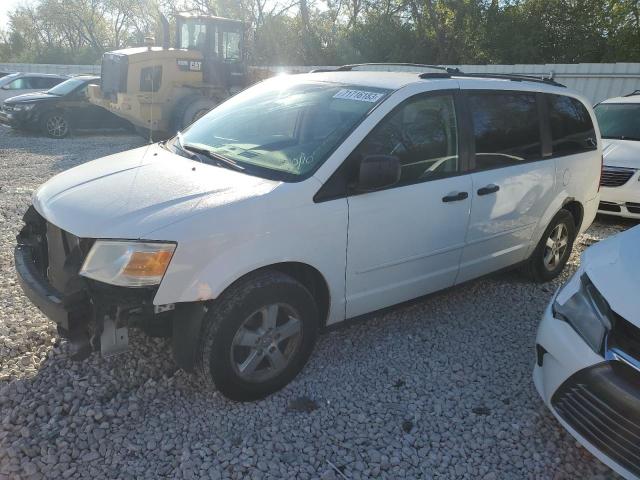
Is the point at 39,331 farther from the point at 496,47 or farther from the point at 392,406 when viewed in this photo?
the point at 496,47

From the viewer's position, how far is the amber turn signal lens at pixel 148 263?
7.66 feet

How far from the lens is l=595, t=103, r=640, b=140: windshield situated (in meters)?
7.22

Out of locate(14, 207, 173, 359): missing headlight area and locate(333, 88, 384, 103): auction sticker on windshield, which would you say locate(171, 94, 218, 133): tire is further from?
locate(14, 207, 173, 359): missing headlight area

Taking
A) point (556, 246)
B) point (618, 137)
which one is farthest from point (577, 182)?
point (618, 137)

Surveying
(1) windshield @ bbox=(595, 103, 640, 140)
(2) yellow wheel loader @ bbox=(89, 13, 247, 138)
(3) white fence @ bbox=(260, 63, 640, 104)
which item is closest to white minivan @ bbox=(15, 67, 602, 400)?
(1) windshield @ bbox=(595, 103, 640, 140)

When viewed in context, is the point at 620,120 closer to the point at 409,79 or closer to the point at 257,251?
the point at 409,79

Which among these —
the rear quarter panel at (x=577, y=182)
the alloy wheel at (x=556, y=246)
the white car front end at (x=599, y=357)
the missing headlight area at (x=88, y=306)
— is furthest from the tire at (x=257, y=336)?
the alloy wheel at (x=556, y=246)

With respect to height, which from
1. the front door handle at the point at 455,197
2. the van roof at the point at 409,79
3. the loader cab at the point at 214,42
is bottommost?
the front door handle at the point at 455,197

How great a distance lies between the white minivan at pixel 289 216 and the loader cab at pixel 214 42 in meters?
8.91

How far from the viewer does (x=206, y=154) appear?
3.22m

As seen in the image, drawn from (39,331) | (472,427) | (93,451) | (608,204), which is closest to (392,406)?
(472,427)

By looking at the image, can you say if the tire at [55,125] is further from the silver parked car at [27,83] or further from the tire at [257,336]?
the tire at [257,336]

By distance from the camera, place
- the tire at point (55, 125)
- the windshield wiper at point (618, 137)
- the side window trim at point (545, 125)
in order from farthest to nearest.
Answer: the tire at point (55, 125) < the windshield wiper at point (618, 137) < the side window trim at point (545, 125)

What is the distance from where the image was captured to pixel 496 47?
19.5m
